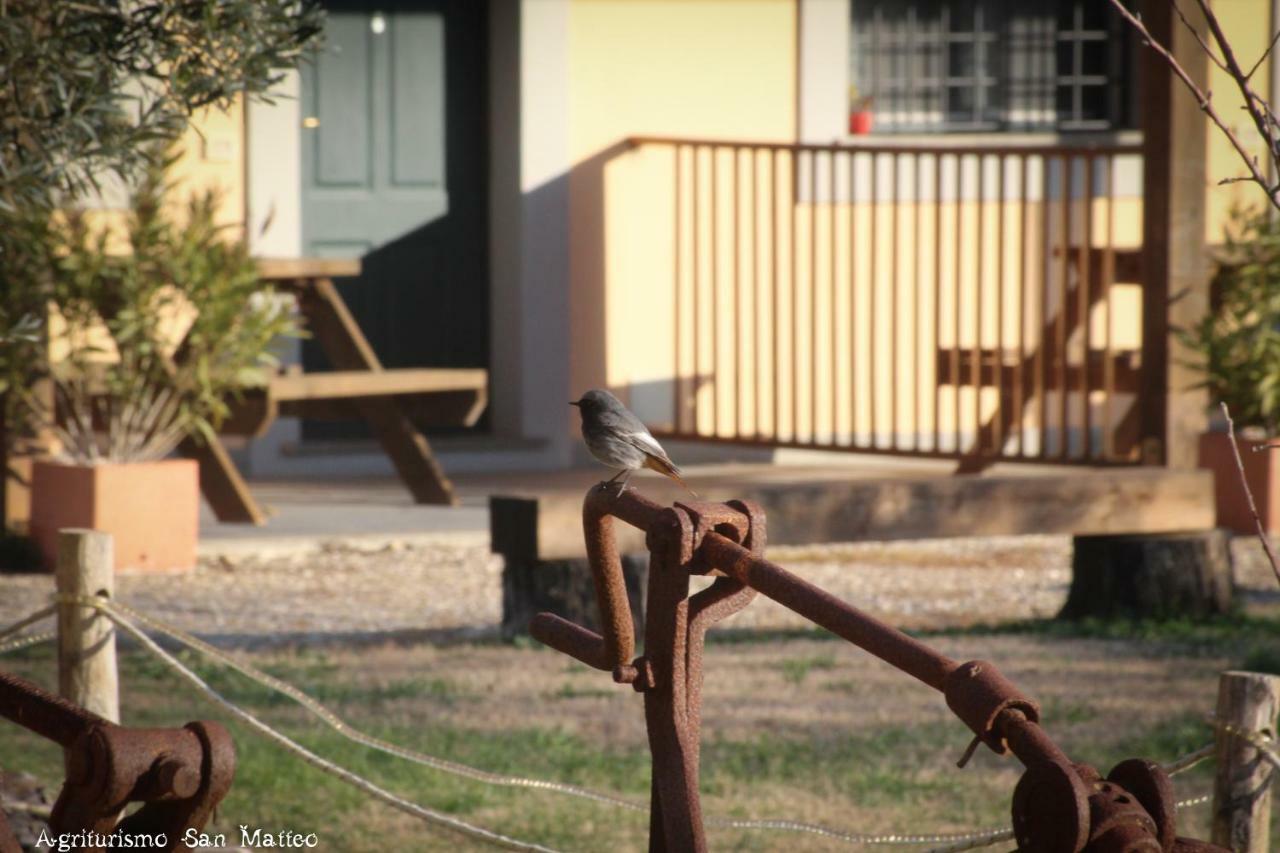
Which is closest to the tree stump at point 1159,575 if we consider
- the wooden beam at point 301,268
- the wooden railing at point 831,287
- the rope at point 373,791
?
the wooden railing at point 831,287

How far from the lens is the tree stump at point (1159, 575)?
7.05m

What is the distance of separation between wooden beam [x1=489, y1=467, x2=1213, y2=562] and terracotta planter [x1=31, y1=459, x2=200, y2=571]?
5.70 feet

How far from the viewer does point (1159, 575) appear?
23.2 feet

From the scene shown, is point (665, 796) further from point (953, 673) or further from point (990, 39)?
point (990, 39)

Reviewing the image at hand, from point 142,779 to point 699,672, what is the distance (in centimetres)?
57

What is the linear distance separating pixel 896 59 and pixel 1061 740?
659 centimetres

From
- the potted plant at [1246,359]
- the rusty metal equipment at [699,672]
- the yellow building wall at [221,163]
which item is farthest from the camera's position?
the yellow building wall at [221,163]

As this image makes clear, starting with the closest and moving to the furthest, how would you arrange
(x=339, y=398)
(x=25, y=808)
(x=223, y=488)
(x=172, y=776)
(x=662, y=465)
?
(x=172, y=776) → (x=662, y=465) → (x=25, y=808) → (x=223, y=488) → (x=339, y=398)

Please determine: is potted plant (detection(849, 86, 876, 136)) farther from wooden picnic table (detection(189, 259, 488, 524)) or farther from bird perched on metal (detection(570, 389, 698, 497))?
bird perched on metal (detection(570, 389, 698, 497))

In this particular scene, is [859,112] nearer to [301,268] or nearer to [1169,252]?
[301,268]

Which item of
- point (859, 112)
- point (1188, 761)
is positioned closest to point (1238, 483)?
point (859, 112)

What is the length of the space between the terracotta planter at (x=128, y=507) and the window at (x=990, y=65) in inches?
201

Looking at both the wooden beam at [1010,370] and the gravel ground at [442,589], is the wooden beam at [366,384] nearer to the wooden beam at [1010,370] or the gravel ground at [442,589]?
the gravel ground at [442,589]

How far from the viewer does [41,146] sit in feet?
12.2
